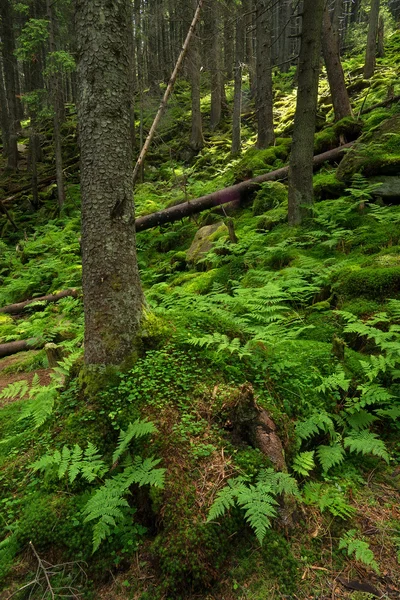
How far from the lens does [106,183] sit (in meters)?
3.12

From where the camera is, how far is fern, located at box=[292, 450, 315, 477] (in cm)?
256

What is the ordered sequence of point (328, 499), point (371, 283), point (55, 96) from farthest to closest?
point (55, 96) < point (371, 283) < point (328, 499)

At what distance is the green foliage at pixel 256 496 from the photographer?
2.08 meters

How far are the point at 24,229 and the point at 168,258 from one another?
386 inches

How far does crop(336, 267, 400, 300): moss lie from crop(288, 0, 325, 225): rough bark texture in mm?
2697

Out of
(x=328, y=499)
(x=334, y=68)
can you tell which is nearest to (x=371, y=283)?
(x=328, y=499)

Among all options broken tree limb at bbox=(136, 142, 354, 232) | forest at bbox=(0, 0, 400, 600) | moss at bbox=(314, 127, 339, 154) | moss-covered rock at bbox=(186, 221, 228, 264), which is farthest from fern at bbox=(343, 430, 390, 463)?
moss at bbox=(314, 127, 339, 154)

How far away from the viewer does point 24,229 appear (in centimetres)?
1606

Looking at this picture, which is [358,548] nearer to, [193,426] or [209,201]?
[193,426]

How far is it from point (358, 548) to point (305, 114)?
6.74 metres

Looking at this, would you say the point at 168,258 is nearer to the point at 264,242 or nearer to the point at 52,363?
the point at 264,242

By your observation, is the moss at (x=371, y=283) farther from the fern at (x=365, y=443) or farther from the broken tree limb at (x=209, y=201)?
the broken tree limb at (x=209, y=201)

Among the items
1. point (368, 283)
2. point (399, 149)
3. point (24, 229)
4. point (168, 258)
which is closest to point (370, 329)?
point (368, 283)

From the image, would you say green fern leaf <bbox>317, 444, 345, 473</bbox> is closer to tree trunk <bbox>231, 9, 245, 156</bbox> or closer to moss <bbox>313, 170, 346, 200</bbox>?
moss <bbox>313, 170, 346, 200</bbox>
